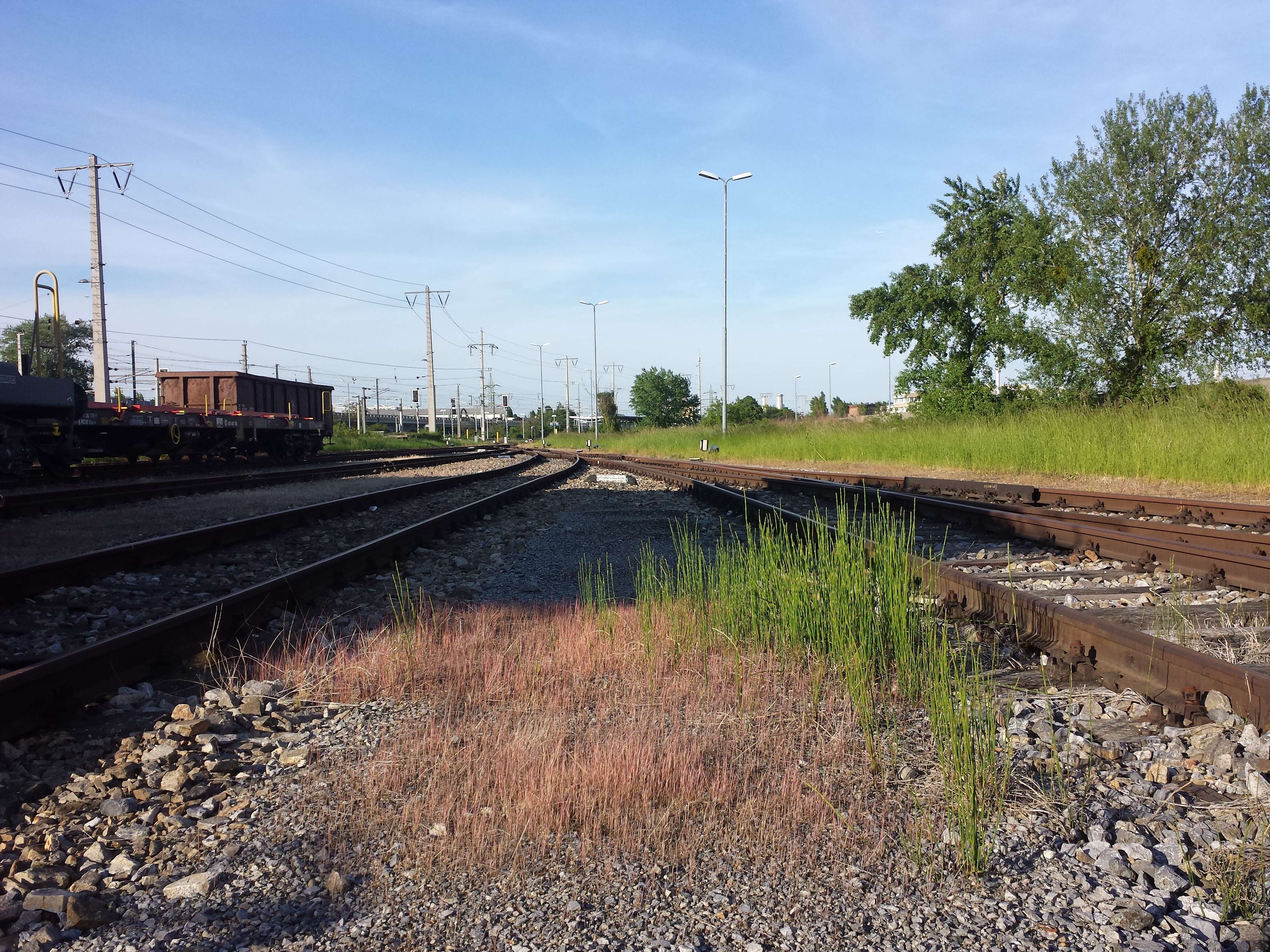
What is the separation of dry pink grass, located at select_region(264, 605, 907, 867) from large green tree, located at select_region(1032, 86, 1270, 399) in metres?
22.3

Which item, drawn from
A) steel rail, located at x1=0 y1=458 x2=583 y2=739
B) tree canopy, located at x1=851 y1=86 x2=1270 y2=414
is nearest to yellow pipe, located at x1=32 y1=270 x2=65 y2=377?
steel rail, located at x1=0 y1=458 x2=583 y2=739

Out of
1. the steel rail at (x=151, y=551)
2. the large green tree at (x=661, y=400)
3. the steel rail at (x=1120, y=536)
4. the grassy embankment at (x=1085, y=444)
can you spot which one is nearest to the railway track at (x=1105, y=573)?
the steel rail at (x=1120, y=536)

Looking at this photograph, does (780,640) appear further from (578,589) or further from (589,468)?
(589,468)

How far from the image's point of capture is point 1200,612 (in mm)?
4555

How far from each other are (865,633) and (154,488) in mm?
13015

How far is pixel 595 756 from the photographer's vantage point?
295cm

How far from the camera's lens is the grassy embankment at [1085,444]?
40.3ft

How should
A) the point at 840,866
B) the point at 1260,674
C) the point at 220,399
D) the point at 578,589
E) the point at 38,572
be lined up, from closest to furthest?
the point at 840,866
the point at 1260,674
the point at 38,572
the point at 578,589
the point at 220,399

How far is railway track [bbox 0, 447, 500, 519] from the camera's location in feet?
37.4

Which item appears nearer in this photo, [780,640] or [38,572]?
[780,640]

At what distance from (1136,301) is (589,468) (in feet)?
53.2

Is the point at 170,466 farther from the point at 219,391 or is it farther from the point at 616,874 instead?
the point at 616,874

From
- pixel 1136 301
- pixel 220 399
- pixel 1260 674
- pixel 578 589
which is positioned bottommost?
pixel 578 589

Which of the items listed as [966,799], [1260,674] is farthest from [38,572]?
[1260,674]
